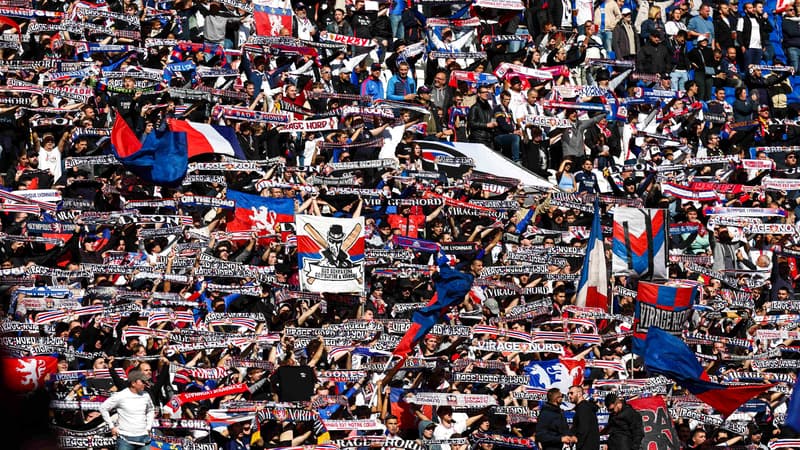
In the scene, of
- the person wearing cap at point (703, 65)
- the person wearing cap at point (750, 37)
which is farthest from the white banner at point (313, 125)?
the person wearing cap at point (750, 37)

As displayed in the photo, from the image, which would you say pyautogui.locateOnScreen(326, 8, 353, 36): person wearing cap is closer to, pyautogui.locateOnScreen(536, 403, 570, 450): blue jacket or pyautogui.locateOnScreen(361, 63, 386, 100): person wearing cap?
pyautogui.locateOnScreen(361, 63, 386, 100): person wearing cap

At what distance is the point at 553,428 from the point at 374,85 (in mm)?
8778

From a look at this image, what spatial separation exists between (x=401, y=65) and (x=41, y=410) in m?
20.7

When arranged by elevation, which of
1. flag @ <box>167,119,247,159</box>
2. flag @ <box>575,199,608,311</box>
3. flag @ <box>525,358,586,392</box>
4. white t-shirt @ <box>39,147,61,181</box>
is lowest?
flag @ <box>525,358,586,392</box>

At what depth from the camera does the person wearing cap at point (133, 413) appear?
12695 millimetres

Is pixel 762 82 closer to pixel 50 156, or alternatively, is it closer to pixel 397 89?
pixel 397 89

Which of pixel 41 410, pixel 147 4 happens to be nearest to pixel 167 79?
pixel 147 4

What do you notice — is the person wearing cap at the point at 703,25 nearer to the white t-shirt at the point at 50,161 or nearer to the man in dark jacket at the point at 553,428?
the white t-shirt at the point at 50,161

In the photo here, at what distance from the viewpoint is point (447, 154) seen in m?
20.2

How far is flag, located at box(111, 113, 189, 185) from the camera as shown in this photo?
18.2 meters

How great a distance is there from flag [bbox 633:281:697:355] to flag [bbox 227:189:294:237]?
16.6ft

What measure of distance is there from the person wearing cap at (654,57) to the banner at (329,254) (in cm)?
892

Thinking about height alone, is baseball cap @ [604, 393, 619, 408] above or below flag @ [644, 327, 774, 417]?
Result: below

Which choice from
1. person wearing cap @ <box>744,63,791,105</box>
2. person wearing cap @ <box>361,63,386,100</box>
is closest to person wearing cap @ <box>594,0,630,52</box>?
person wearing cap @ <box>744,63,791,105</box>
